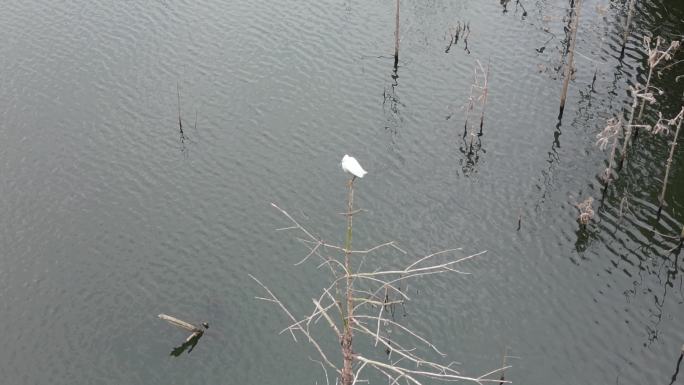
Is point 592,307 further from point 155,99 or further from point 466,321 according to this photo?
point 155,99

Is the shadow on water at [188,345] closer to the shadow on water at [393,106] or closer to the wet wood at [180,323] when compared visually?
the wet wood at [180,323]

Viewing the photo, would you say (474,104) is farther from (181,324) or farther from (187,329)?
(181,324)

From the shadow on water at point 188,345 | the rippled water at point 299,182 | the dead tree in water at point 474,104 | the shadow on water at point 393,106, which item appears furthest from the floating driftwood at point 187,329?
the dead tree in water at point 474,104

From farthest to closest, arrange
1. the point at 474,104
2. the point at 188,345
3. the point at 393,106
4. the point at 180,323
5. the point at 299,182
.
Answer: the point at 393,106, the point at 474,104, the point at 299,182, the point at 188,345, the point at 180,323

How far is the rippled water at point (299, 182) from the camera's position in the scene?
3497 centimetres

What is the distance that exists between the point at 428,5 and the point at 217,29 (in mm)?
15724

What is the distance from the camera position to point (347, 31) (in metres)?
57.5

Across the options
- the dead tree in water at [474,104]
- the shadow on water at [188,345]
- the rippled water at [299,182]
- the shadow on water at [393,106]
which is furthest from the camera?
the shadow on water at [393,106]

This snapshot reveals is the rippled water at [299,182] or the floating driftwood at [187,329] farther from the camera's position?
the rippled water at [299,182]

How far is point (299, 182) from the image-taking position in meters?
44.4

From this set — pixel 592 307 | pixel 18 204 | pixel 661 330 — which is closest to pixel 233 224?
pixel 18 204

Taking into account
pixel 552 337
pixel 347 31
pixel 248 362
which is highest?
pixel 347 31

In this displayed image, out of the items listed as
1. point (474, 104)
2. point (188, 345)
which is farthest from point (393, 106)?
point (188, 345)

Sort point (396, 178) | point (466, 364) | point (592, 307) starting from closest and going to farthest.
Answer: point (466, 364) < point (592, 307) < point (396, 178)
